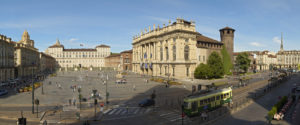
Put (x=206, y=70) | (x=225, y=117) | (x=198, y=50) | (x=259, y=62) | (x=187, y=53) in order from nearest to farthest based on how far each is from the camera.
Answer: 1. (x=225, y=117)
2. (x=206, y=70)
3. (x=187, y=53)
4. (x=198, y=50)
5. (x=259, y=62)

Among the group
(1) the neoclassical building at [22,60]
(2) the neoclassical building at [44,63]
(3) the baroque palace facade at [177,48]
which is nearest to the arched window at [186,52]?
(3) the baroque palace facade at [177,48]

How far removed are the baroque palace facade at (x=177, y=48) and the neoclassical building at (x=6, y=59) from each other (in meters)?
56.3

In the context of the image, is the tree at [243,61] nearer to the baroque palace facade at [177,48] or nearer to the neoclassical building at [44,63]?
the baroque palace facade at [177,48]

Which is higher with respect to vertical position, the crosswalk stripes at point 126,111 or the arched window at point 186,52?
the arched window at point 186,52

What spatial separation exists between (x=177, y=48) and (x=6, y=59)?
63.8 m

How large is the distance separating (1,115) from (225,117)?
30.1 metres

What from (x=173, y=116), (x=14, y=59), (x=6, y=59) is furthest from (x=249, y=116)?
(x=14, y=59)

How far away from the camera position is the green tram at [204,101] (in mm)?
24562

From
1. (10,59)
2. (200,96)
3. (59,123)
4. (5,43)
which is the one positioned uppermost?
(5,43)

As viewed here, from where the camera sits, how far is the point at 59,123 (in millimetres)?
23578

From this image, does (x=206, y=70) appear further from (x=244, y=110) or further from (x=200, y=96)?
(x=200, y=96)

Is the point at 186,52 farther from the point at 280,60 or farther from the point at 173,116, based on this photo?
the point at 280,60

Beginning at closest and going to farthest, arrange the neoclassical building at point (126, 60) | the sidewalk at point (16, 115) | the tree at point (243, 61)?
1. the sidewalk at point (16, 115)
2. the tree at point (243, 61)
3. the neoclassical building at point (126, 60)

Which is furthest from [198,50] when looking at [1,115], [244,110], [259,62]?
[259,62]
